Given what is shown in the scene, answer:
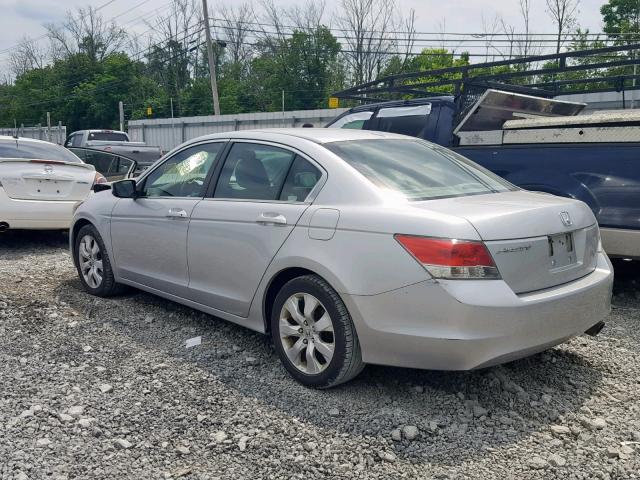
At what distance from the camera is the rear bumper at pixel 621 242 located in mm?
5098

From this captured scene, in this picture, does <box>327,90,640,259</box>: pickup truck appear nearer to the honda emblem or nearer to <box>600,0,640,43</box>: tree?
the honda emblem

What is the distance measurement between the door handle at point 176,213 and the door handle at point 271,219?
83cm

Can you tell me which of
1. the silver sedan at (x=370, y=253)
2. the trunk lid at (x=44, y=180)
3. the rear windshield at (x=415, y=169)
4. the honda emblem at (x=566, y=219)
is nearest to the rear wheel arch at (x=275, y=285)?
the silver sedan at (x=370, y=253)

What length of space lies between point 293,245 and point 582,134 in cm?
296

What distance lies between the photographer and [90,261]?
581 centimetres

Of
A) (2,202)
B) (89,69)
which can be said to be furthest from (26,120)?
(2,202)

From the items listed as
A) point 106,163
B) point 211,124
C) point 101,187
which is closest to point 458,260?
point 101,187

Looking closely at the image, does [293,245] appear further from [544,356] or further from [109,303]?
[109,303]

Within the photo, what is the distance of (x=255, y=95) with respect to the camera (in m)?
47.7

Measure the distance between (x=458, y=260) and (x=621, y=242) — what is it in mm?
2643

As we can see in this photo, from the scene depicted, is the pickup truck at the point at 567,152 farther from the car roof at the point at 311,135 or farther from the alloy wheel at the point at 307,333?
the alloy wheel at the point at 307,333

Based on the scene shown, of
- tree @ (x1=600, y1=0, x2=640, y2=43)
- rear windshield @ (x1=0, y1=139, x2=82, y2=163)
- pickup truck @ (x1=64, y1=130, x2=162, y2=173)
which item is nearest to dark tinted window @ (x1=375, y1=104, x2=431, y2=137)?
rear windshield @ (x1=0, y1=139, x2=82, y2=163)

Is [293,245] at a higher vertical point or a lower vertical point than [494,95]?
lower

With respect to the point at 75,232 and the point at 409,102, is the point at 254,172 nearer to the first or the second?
the point at 75,232
